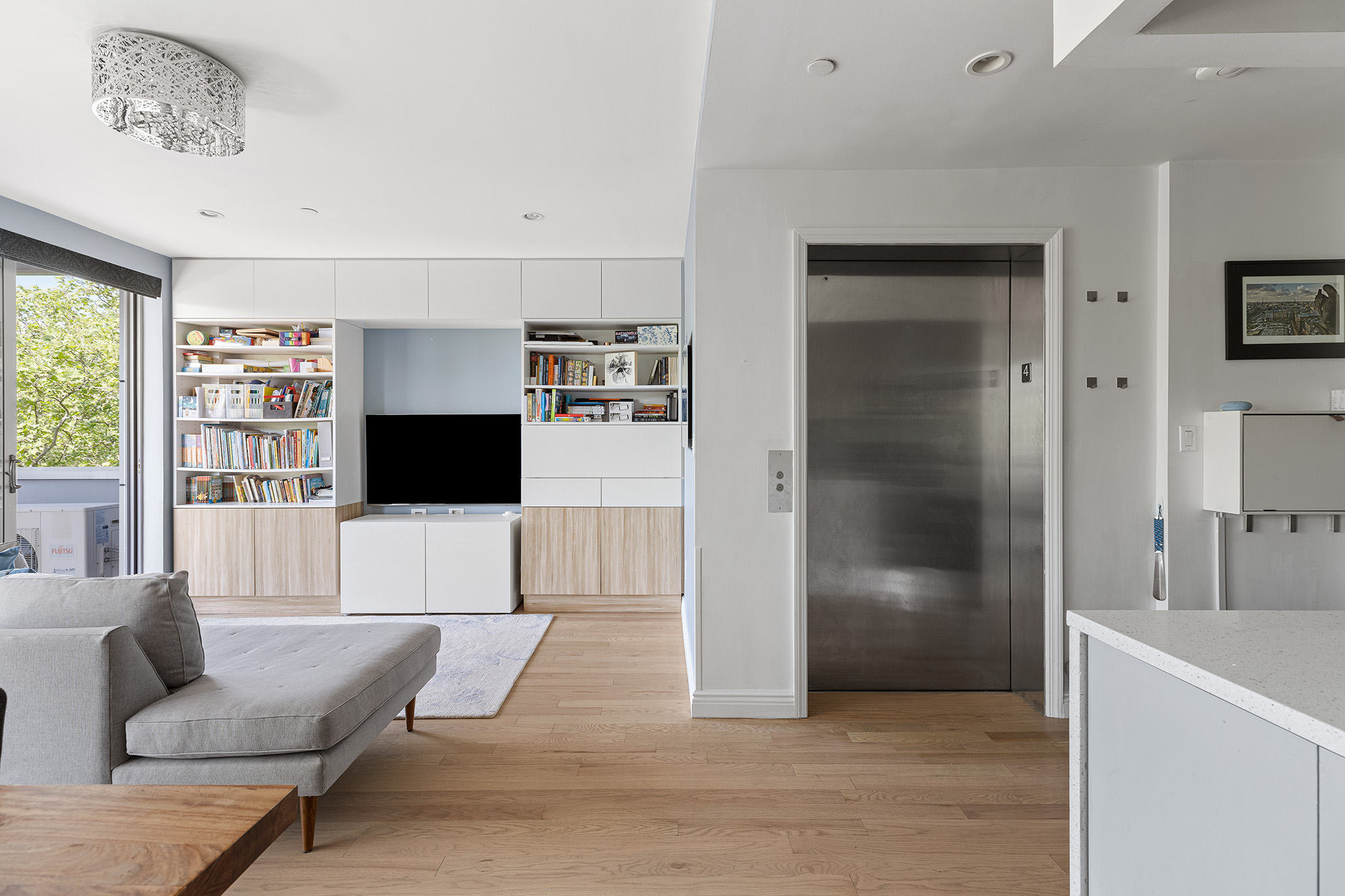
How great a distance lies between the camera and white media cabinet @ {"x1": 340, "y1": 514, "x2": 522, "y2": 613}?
4473mm

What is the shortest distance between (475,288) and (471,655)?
2.42 meters

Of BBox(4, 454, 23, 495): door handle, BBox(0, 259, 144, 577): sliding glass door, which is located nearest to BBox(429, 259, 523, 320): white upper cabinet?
BBox(0, 259, 144, 577): sliding glass door

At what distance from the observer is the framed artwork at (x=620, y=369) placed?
4.59 metres

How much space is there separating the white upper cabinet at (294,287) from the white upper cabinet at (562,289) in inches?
52.5

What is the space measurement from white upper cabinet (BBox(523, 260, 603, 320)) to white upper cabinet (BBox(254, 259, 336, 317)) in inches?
52.5

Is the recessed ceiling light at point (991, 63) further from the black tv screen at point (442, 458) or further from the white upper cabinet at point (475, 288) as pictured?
the black tv screen at point (442, 458)

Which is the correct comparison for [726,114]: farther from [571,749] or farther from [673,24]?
[571,749]

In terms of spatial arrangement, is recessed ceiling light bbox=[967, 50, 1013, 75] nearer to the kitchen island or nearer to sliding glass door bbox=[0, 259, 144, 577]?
the kitchen island

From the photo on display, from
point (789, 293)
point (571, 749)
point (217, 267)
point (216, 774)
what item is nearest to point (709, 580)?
point (571, 749)

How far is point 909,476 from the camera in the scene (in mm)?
3119

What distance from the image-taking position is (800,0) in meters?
1.71

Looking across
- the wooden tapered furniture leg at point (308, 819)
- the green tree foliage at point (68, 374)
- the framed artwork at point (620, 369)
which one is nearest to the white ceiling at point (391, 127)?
the green tree foliage at point (68, 374)

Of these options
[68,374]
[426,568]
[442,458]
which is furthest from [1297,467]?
[68,374]

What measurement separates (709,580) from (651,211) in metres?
2.07
